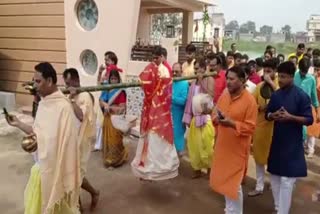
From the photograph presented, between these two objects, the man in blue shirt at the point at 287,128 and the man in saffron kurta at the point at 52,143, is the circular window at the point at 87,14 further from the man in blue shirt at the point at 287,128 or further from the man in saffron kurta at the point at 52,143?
the man in saffron kurta at the point at 52,143

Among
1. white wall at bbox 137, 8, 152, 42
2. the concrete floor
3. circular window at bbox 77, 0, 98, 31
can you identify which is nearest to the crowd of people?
the concrete floor

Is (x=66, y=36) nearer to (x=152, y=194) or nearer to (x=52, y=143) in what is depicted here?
(x=152, y=194)

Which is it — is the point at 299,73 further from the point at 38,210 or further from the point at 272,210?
the point at 38,210

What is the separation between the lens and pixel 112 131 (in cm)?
579

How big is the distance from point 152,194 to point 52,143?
7.44 ft

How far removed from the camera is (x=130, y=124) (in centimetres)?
482

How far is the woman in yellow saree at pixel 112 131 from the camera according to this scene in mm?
5680

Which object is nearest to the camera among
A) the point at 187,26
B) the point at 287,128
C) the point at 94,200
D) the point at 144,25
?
the point at 287,128

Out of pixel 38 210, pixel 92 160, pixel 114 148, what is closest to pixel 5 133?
pixel 92 160

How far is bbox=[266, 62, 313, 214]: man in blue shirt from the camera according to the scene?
373 centimetres

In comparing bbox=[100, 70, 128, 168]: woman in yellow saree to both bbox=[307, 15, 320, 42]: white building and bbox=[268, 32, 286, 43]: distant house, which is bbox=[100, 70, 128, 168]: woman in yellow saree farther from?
bbox=[307, 15, 320, 42]: white building

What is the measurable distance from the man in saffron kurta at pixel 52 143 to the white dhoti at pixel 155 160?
58.9 inches

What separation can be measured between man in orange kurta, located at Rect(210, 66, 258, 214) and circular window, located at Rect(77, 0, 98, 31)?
584 centimetres

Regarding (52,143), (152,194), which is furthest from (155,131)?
(52,143)
